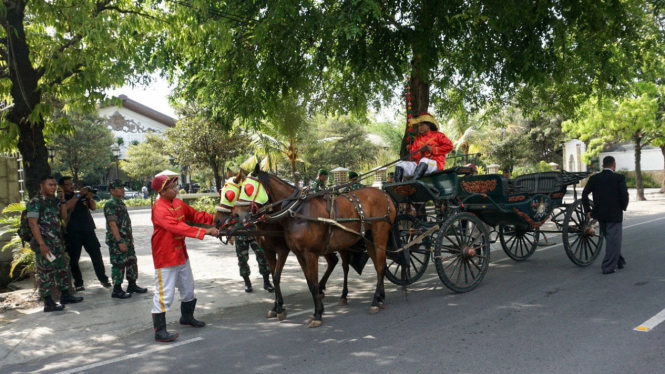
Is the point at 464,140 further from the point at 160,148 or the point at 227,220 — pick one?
the point at 227,220

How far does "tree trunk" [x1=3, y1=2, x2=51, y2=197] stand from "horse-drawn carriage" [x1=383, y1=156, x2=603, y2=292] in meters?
5.76

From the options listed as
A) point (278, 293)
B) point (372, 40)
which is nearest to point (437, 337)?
point (278, 293)

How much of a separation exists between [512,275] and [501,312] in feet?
8.01

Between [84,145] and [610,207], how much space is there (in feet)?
124

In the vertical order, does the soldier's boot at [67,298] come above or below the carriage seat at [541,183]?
below

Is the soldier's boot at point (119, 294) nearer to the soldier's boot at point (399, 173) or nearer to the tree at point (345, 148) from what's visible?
the soldier's boot at point (399, 173)

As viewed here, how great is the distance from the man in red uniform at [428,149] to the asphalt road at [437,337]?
188cm

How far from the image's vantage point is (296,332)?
5.76 meters

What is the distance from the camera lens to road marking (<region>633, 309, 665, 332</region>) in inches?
202

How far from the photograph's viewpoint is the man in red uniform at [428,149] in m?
7.69

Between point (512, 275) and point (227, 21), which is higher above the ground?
point (227, 21)

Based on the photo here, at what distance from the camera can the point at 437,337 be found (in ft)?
17.1

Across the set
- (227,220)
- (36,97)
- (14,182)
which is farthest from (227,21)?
(14,182)

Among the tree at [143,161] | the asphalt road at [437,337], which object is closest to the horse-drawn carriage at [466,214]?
the asphalt road at [437,337]
